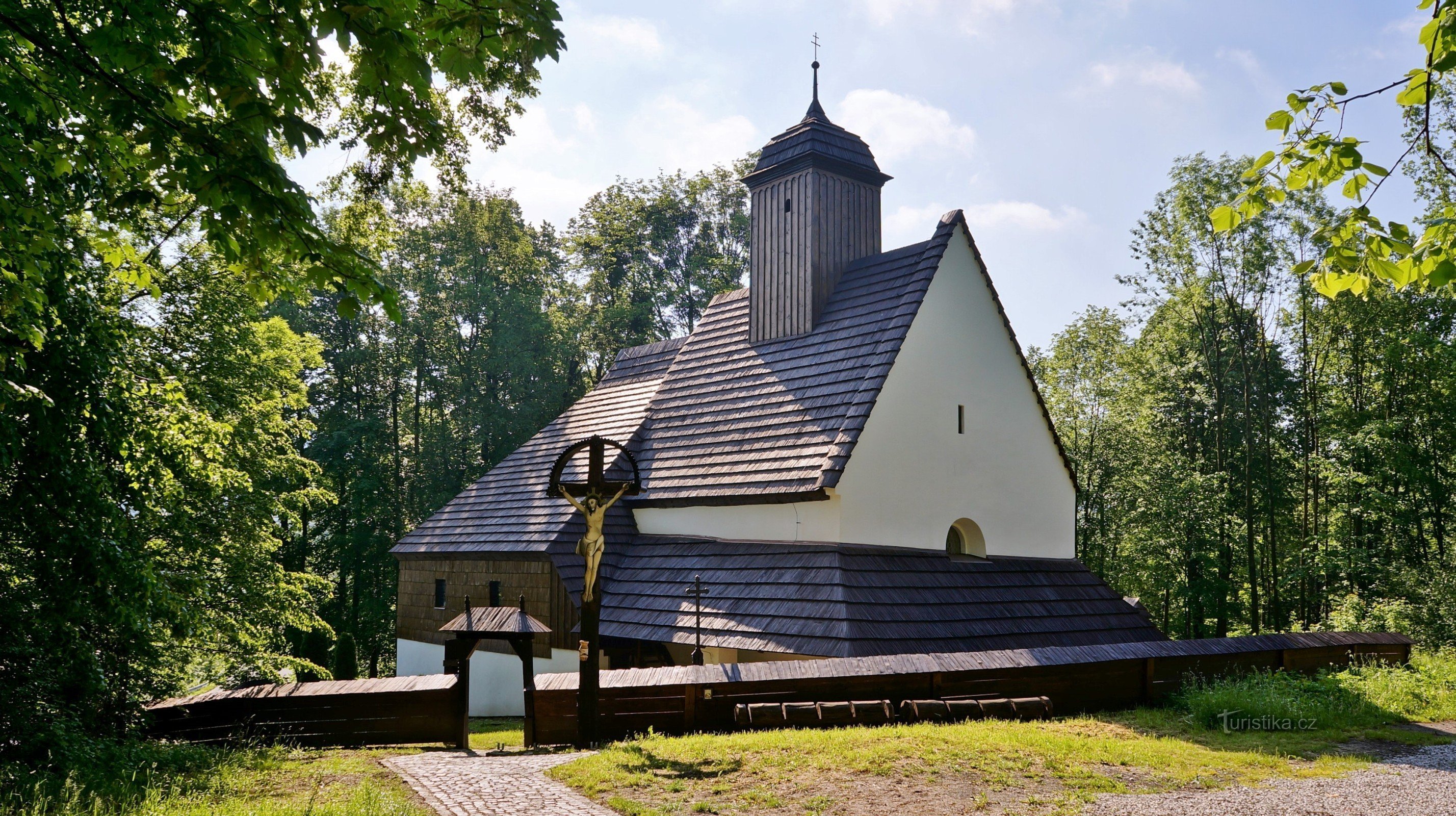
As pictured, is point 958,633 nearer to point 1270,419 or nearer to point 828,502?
point 828,502

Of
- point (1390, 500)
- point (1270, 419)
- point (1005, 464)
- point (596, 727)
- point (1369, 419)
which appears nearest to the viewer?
point (596, 727)

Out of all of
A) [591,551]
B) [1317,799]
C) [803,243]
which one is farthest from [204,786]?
[803,243]

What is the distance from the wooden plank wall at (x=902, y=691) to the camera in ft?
31.6

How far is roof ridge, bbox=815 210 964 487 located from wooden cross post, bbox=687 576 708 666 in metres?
2.49

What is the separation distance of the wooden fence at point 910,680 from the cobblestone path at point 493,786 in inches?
31.2

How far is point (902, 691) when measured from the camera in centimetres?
1047

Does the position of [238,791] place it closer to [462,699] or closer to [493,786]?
[493,786]

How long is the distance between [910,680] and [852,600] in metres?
2.96

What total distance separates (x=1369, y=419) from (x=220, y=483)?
88.7 feet

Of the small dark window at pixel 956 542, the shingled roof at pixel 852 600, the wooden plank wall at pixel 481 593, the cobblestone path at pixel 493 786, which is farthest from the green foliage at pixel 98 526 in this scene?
the small dark window at pixel 956 542

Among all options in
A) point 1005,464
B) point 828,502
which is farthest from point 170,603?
point 1005,464

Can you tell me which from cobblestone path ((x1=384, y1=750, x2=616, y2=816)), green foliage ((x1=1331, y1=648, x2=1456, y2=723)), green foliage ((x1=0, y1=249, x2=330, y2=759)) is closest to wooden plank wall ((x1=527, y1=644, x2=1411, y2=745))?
cobblestone path ((x1=384, y1=750, x2=616, y2=816))

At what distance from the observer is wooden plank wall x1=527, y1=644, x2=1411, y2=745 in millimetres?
9625

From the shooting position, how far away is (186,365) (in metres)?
14.3
